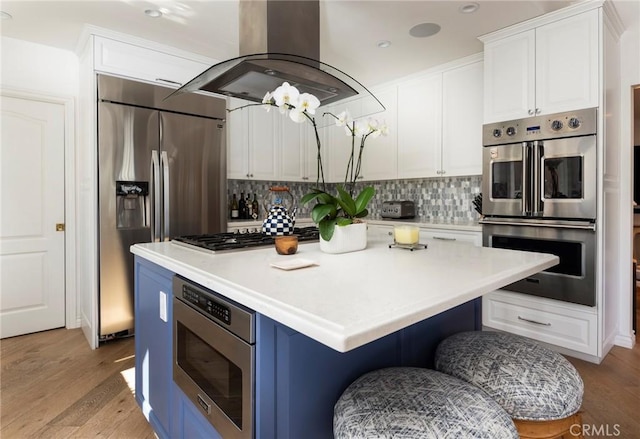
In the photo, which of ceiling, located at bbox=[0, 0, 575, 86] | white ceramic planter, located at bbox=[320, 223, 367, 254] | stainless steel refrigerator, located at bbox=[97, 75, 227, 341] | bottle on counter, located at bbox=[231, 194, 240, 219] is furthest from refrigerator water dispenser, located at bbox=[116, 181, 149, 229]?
white ceramic planter, located at bbox=[320, 223, 367, 254]

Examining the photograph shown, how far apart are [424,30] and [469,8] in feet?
1.30

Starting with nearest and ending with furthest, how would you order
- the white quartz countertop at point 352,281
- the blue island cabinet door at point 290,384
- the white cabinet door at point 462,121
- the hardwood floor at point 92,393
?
1. the white quartz countertop at point 352,281
2. the blue island cabinet door at point 290,384
3. the hardwood floor at point 92,393
4. the white cabinet door at point 462,121

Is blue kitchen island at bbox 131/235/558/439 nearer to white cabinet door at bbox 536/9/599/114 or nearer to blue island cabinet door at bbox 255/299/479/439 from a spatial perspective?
blue island cabinet door at bbox 255/299/479/439

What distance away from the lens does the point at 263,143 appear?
4.04m

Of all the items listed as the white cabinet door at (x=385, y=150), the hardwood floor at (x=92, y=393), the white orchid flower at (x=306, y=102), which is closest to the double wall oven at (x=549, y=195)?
the hardwood floor at (x=92, y=393)

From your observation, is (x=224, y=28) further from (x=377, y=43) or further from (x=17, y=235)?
(x=17, y=235)

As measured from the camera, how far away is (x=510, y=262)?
4.40 feet

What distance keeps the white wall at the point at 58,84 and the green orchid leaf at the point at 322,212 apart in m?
2.91

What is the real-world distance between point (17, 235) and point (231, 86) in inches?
102

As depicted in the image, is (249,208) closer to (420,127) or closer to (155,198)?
(155,198)

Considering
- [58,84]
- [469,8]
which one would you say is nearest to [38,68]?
[58,84]

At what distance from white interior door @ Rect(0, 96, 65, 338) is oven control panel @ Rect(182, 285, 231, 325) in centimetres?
274

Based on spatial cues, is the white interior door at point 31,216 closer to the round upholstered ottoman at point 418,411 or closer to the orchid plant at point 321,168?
the orchid plant at point 321,168

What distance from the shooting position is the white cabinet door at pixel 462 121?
3303 mm
